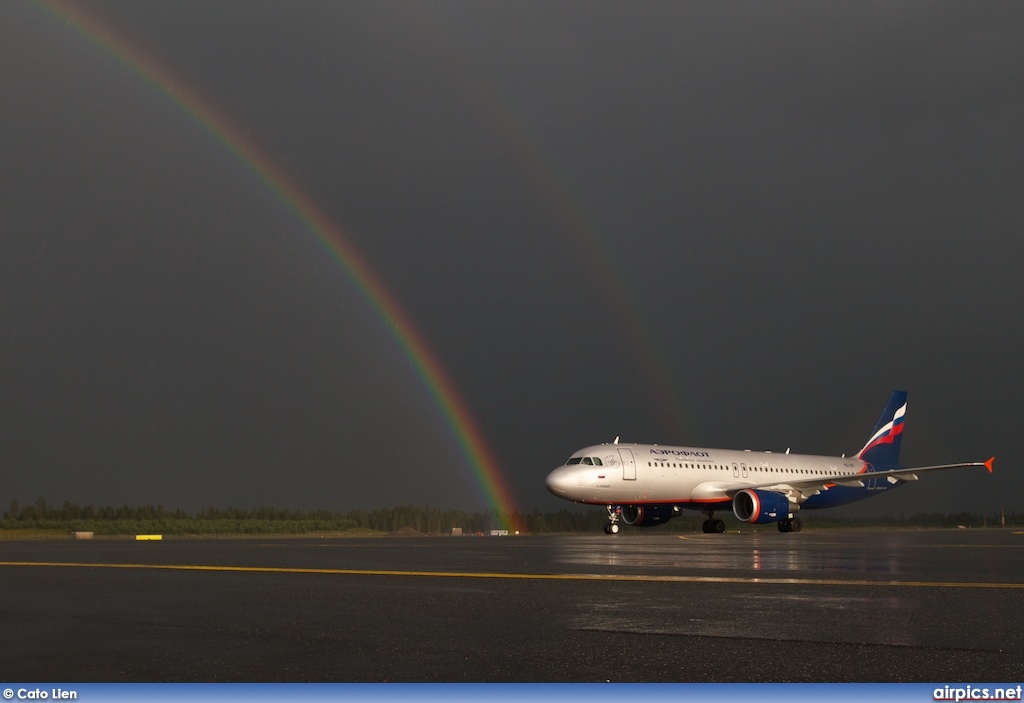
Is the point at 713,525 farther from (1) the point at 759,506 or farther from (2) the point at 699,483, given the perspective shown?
(1) the point at 759,506

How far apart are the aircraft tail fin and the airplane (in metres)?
8.10

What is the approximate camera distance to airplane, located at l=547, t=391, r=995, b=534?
46.4 metres

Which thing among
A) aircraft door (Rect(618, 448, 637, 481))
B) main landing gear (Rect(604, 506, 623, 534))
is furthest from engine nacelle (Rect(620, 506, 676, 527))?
aircraft door (Rect(618, 448, 637, 481))

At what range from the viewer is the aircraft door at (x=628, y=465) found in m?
46.9

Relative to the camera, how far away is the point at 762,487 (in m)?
51.3

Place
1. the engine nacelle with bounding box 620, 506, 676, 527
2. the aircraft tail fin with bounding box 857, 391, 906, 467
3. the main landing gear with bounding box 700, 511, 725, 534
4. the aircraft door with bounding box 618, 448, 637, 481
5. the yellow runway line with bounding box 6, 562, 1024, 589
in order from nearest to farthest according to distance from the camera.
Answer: the yellow runway line with bounding box 6, 562, 1024, 589, the aircraft door with bounding box 618, 448, 637, 481, the engine nacelle with bounding box 620, 506, 676, 527, the main landing gear with bounding box 700, 511, 725, 534, the aircraft tail fin with bounding box 857, 391, 906, 467

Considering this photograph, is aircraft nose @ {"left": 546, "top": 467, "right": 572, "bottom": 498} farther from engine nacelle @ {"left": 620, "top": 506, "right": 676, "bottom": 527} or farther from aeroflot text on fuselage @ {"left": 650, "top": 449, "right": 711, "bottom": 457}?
engine nacelle @ {"left": 620, "top": 506, "right": 676, "bottom": 527}

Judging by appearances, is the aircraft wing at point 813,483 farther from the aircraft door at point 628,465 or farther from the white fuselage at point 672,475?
the aircraft door at point 628,465

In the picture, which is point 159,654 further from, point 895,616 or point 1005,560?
point 1005,560

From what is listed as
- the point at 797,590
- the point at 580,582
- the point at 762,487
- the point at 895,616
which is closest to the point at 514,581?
the point at 580,582

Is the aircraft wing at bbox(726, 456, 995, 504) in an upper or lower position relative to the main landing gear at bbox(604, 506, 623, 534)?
upper

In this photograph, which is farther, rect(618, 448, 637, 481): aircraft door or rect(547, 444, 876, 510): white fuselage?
rect(618, 448, 637, 481): aircraft door

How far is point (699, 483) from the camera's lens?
50.2 metres

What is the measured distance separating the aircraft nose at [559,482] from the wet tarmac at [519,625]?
26.9 m
